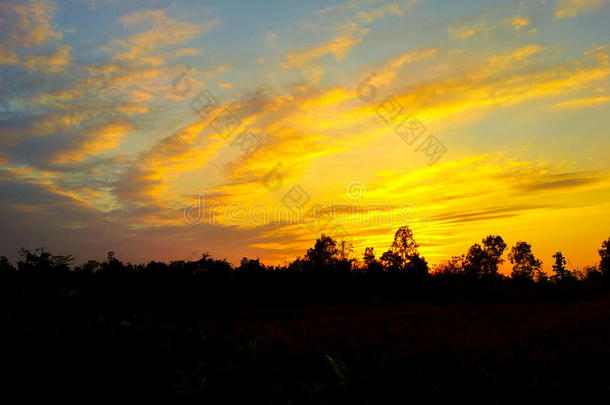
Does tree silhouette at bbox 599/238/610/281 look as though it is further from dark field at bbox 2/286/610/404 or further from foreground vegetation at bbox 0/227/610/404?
dark field at bbox 2/286/610/404

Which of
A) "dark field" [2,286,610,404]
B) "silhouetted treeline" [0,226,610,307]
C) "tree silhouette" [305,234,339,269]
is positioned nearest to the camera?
"dark field" [2,286,610,404]

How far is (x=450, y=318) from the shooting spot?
19.6 meters

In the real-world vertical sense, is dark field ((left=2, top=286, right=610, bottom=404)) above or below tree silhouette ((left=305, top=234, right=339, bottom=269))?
below

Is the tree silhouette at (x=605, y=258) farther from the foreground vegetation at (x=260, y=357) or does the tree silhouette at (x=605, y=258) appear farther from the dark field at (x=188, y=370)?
the dark field at (x=188, y=370)

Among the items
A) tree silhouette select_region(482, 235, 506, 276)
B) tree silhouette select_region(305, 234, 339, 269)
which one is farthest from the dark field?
tree silhouette select_region(482, 235, 506, 276)

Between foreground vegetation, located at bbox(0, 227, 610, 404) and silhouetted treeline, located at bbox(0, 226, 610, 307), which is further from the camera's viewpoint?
silhouetted treeline, located at bbox(0, 226, 610, 307)

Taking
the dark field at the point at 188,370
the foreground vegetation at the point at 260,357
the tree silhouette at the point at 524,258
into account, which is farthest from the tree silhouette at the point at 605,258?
the dark field at the point at 188,370

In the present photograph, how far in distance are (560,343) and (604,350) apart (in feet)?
4.34

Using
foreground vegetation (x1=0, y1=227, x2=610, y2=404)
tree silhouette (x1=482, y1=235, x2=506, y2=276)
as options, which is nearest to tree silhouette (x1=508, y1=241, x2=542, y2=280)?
tree silhouette (x1=482, y1=235, x2=506, y2=276)

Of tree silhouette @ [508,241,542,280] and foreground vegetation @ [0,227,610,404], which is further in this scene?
tree silhouette @ [508,241,542,280]

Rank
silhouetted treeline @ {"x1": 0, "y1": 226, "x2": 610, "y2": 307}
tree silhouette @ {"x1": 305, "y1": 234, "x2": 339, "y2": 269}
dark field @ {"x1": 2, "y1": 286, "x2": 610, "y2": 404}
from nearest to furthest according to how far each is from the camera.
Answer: dark field @ {"x1": 2, "y1": 286, "x2": 610, "y2": 404} < silhouetted treeline @ {"x1": 0, "y1": 226, "x2": 610, "y2": 307} < tree silhouette @ {"x1": 305, "y1": 234, "x2": 339, "y2": 269}

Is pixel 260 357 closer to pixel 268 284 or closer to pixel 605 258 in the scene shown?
pixel 268 284

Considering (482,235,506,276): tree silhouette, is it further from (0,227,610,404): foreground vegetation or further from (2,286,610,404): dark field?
(2,286,610,404): dark field

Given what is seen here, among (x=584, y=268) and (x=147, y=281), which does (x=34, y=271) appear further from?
(x=584, y=268)
